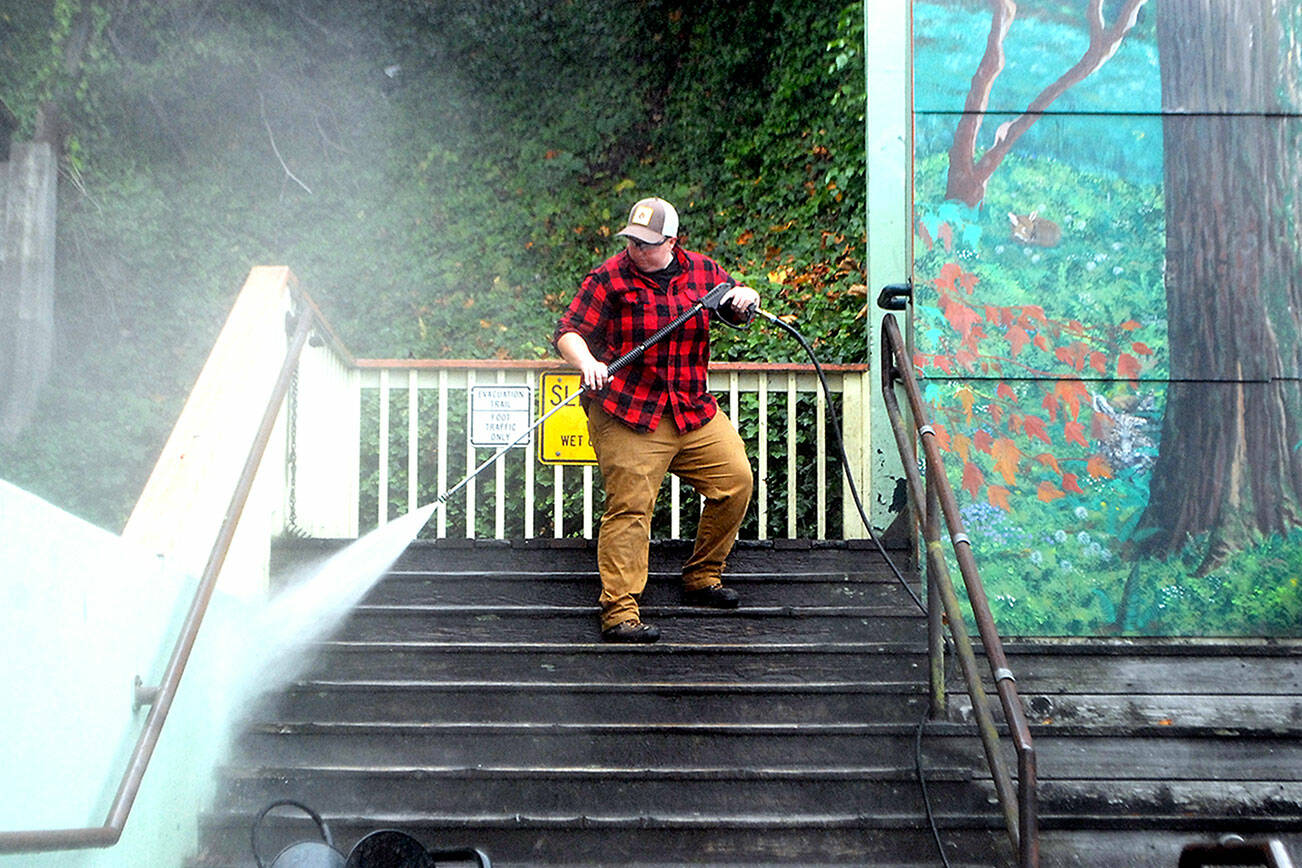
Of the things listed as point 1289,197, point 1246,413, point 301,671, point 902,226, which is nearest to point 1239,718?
point 1246,413

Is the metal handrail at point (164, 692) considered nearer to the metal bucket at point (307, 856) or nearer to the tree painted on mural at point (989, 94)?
the metal bucket at point (307, 856)

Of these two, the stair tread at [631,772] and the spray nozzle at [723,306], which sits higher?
the spray nozzle at [723,306]

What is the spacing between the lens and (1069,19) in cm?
470

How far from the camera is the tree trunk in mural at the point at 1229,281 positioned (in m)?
4.49

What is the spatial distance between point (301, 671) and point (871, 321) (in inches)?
117

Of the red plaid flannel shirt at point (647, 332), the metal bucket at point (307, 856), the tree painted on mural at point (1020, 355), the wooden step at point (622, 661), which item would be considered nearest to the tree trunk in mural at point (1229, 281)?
the tree painted on mural at point (1020, 355)

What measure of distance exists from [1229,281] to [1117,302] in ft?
1.48

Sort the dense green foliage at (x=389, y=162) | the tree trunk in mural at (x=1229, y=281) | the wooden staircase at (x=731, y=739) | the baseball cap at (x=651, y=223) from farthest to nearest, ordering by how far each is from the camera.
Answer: the dense green foliage at (x=389, y=162) → the tree trunk in mural at (x=1229, y=281) → the baseball cap at (x=651, y=223) → the wooden staircase at (x=731, y=739)

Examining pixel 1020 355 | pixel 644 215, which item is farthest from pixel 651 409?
pixel 1020 355

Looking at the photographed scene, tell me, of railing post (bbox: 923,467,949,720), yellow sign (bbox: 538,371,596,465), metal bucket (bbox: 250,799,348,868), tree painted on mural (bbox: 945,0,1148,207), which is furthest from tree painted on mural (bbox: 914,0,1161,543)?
metal bucket (bbox: 250,799,348,868)

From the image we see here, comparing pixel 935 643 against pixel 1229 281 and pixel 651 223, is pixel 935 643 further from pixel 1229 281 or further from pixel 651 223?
pixel 1229 281

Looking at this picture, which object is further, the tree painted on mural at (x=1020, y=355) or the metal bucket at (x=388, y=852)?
the tree painted on mural at (x=1020, y=355)

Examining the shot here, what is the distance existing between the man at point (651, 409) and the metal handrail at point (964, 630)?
66 centimetres

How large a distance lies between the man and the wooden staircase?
0.24 meters
